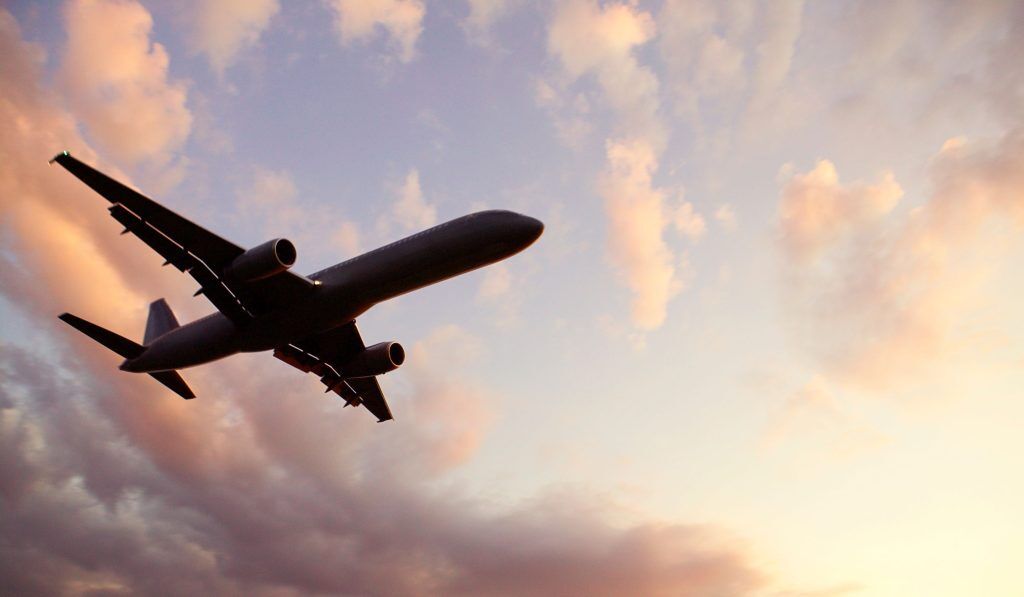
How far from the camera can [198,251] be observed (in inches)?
1160

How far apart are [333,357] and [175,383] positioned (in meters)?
10.6

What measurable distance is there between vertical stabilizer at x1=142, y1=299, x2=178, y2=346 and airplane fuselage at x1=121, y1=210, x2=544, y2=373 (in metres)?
7.40

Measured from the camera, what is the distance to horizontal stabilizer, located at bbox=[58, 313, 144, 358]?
35156 millimetres

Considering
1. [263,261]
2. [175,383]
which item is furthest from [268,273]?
[175,383]

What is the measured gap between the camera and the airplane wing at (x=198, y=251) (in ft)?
89.1

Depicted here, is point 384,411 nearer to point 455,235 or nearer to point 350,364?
point 350,364

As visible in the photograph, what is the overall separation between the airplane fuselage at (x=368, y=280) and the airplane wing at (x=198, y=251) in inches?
34.0

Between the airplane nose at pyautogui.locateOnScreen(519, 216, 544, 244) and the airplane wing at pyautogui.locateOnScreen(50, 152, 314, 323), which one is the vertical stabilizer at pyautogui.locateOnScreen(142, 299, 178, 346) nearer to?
the airplane wing at pyautogui.locateOnScreen(50, 152, 314, 323)

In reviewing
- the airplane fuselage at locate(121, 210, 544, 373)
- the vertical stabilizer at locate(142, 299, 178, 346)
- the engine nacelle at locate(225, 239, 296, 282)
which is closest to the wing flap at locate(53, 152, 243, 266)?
the engine nacelle at locate(225, 239, 296, 282)

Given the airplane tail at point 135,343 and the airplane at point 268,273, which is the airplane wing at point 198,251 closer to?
the airplane at point 268,273

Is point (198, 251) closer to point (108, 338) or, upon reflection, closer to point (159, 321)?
point (108, 338)

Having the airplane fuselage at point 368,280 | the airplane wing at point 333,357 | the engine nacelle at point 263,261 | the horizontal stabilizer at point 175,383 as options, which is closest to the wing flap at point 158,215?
the engine nacelle at point 263,261

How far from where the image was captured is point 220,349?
33.4 meters

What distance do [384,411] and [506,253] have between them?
19.6 m
